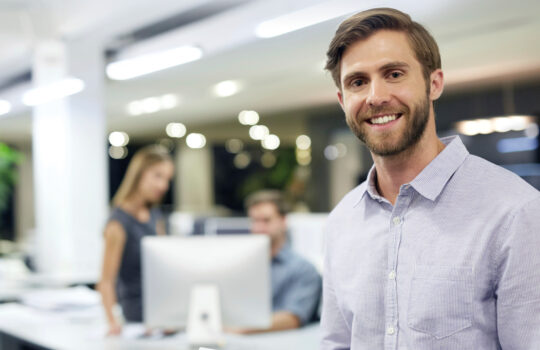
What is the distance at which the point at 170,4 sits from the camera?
206 inches

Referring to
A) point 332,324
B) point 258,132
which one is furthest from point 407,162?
point 258,132

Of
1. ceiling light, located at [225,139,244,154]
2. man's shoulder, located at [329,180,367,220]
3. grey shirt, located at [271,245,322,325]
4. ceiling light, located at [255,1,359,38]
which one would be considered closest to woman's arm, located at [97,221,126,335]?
grey shirt, located at [271,245,322,325]

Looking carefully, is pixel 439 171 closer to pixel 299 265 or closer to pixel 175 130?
pixel 299 265

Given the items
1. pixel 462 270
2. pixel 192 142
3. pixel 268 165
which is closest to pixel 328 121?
pixel 192 142

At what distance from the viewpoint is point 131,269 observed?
3.55 meters

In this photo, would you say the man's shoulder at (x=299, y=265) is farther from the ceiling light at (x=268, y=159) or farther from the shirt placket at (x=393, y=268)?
the ceiling light at (x=268, y=159)

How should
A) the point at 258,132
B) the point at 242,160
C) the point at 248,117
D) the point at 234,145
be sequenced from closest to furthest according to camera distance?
the point at 248,117 < the point at 258,132 < the point at 234,145 < the point at 242,160

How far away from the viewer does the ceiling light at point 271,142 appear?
1674 centimetres

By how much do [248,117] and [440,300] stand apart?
1209 cm

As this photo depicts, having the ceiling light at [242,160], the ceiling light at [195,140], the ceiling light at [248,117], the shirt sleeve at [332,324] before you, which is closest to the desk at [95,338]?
the shirt sleeve at [332,324]

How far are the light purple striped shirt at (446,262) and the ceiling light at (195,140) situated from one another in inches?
579

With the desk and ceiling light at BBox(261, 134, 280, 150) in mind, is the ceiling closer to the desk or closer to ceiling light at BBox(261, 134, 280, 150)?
the desk

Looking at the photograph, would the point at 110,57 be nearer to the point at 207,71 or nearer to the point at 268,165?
the point at 207,71

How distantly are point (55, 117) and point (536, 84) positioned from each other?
5946 millimetres
